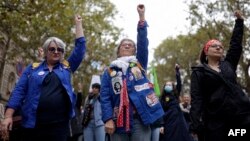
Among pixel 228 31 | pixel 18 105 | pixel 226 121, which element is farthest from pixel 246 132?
pixel 228 31

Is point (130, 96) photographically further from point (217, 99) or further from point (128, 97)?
point (217, 99)

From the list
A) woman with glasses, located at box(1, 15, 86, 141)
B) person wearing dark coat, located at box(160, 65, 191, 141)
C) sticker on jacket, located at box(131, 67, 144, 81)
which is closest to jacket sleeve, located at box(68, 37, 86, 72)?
woman with glasses, located at box(1, 15, 86, 141)

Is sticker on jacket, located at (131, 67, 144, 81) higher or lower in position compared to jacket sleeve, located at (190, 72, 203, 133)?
higher

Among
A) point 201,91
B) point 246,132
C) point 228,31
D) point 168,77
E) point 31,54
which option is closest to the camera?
point 246,132

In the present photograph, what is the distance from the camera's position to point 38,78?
489 cm

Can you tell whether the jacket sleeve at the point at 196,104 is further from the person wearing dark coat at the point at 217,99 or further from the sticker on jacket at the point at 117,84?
the sticker on jacket at the point at 117,84

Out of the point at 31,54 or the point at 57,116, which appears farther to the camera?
the point at 31,54

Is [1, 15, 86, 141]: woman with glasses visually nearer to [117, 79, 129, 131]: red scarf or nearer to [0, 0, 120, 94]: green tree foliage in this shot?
[117, 79, 129, 131]: red scarf

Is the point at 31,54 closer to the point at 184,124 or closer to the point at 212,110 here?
the point at 184,124

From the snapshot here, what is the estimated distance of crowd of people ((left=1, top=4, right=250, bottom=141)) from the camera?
474 cm

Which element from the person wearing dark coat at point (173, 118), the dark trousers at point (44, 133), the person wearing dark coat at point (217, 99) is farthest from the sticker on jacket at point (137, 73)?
the person wearing dark coat at point (173, 118)

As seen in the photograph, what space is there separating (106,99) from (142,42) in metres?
0.80

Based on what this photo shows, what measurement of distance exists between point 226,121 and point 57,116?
182 cm

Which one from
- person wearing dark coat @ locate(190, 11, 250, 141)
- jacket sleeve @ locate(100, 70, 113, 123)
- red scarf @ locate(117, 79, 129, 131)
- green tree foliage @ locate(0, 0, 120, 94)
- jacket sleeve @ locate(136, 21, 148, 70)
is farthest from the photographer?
green tree foliage @ locate(0, 0, 120, 94)
